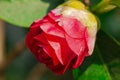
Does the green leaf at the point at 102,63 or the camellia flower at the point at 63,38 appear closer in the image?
the camellia flower at the point at 63,38

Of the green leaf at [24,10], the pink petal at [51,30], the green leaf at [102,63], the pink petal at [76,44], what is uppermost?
the pink petal at [51,30]

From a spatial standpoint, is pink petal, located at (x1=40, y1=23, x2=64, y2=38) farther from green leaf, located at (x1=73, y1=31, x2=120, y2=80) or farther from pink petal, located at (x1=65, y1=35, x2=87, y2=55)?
green leaf, located at (x1=73, y1=31, x2=120, y2=80)

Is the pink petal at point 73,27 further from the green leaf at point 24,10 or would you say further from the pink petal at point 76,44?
the green leaf at point 24,10

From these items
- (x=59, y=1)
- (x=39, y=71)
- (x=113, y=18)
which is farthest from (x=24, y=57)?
(x=59, y=1)

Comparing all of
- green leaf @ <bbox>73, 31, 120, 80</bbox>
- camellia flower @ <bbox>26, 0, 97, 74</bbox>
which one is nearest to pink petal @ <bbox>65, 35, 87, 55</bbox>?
camellia flower @ <bbox>26, 0, 97, 74</bbox>

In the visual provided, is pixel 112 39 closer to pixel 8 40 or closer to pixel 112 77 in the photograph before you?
pixel 112 77

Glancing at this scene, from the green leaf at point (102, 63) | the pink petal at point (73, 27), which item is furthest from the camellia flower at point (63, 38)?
the green leaf at point (102, 63)
